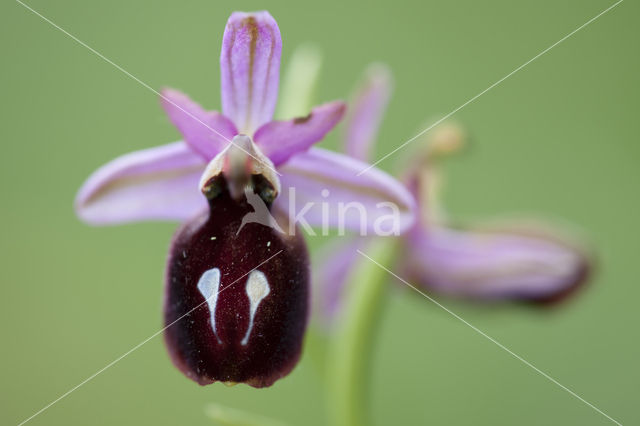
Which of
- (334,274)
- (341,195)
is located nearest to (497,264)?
(334,274)

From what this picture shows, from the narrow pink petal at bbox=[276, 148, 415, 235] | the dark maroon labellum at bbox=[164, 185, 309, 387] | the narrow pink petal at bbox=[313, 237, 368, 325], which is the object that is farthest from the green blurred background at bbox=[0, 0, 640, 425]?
the dark maroon labellum at bbox=[164, 185, 309, 387]

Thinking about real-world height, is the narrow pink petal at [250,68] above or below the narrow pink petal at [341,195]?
above

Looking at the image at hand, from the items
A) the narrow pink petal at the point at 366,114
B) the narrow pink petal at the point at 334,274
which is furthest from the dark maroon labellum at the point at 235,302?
the narrow pink petal at the point at 334,274

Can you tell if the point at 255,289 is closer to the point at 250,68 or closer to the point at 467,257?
the point at 250,68

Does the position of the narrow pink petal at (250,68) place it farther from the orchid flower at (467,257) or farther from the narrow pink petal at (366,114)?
the orchid flower at (467,257)

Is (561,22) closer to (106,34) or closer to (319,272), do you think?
(106,34)

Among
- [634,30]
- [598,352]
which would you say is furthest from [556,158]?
Result: [598,352]
